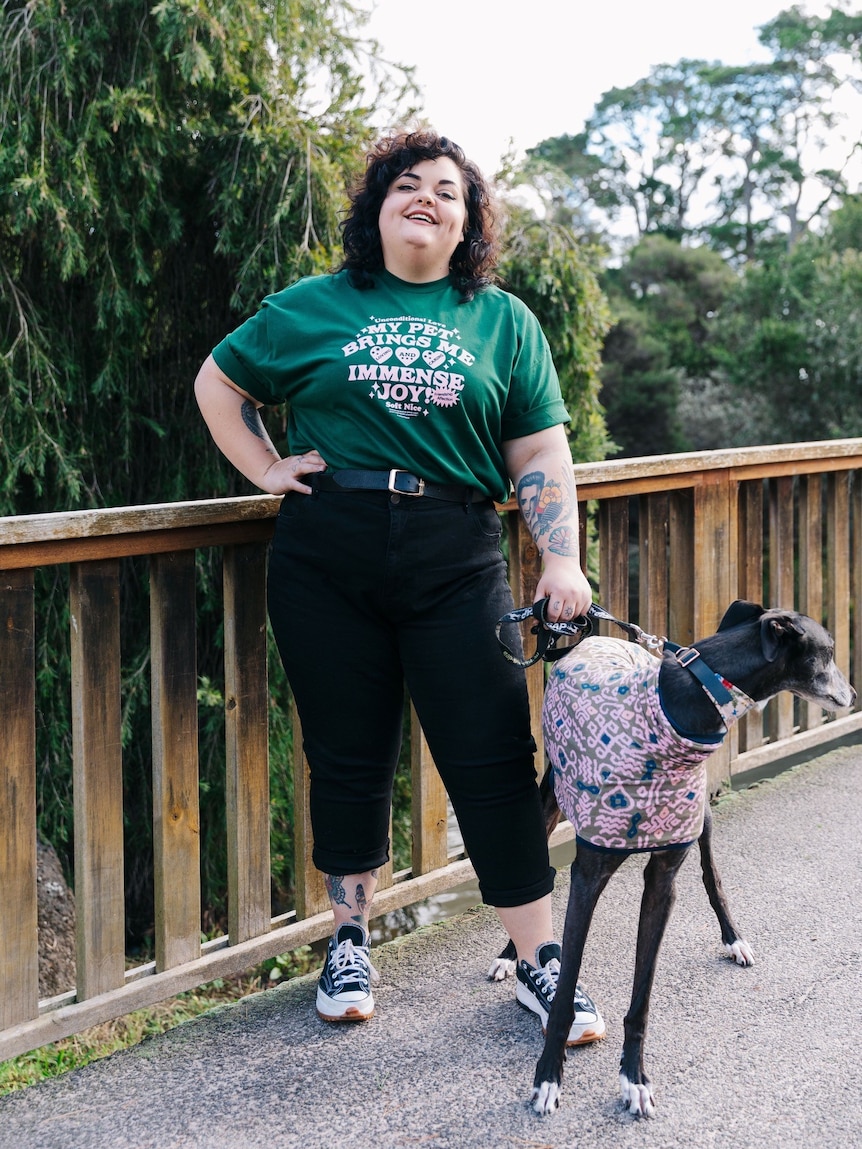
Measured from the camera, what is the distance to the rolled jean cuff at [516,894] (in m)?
2.48

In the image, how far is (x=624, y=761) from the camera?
83.0 inches

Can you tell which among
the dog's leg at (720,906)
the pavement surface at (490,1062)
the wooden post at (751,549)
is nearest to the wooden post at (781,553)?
the wooden post at (751,549)

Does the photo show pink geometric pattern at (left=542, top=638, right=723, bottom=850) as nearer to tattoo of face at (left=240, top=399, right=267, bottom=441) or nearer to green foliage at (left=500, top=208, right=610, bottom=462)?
tattoo of face at (left=240, top=399, right=267, bottom=441)

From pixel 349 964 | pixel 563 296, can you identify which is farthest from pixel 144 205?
pixel 349 964

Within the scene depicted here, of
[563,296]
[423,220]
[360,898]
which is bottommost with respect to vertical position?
[360,898]

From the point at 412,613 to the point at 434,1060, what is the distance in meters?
0.92

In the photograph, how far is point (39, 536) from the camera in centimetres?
219

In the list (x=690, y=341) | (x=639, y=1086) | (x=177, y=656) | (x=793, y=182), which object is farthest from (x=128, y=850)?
(x=793, y=182)

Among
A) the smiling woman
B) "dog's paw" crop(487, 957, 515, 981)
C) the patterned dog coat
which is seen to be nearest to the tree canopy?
the smiling woman

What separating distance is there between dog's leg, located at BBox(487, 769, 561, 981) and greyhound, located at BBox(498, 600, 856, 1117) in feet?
1.12

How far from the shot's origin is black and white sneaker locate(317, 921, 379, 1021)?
250 centimetres

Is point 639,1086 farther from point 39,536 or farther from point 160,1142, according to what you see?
point 39,536

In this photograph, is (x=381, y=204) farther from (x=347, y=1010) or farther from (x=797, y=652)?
(x=347, y=1010)

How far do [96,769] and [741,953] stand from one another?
1567mm
